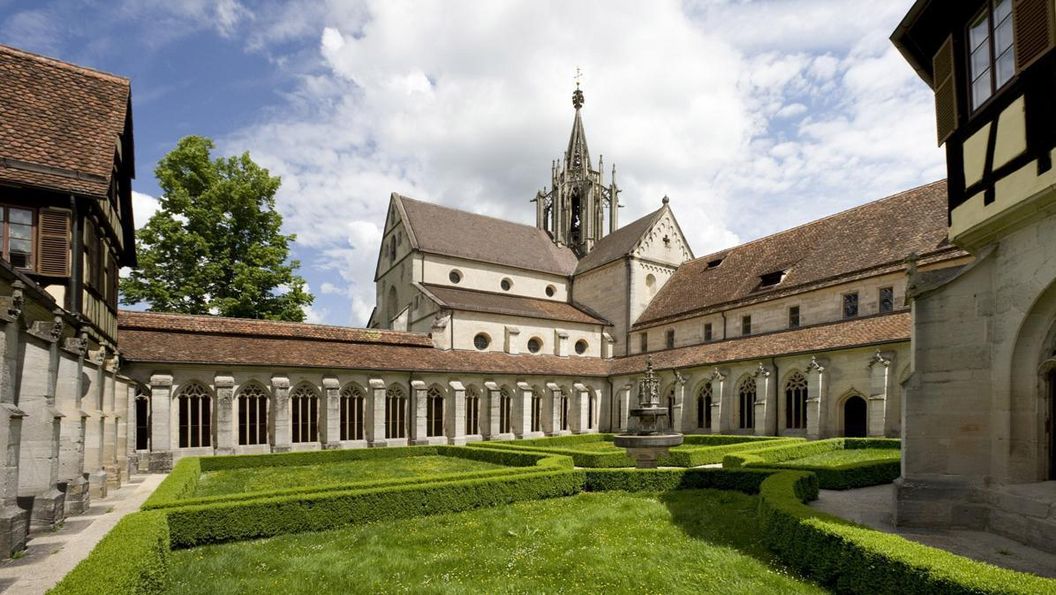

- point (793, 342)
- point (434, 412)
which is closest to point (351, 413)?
point (434, 412)

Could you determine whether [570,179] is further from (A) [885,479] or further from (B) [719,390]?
(A) [885,479]

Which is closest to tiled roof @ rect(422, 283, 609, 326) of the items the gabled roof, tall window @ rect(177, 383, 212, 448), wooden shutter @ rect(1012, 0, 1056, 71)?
the gabled roof

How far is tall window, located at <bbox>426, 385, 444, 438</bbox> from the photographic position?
2930 centimetres

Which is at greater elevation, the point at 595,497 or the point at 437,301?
the point at 437,301

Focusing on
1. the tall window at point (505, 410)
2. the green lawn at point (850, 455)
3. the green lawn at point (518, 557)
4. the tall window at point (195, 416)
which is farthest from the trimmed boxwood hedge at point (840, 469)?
the tall window at point (195, 416)

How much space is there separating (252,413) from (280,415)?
60.8 inches

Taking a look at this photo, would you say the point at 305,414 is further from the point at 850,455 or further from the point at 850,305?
the point at 850,305

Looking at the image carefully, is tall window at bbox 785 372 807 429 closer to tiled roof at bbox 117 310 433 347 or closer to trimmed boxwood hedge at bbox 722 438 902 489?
trimmed boxwood hedge at bbox 722 438 902 489

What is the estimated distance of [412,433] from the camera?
Result: 2802 cm

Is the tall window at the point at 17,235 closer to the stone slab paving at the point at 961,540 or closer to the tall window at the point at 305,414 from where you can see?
the tall window at the point at 305,414

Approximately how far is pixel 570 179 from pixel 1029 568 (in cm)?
4466

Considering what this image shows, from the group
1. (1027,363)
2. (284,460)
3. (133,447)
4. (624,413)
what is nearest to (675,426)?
(624,413)

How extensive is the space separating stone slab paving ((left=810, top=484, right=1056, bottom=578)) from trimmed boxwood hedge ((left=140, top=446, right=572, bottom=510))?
770 cm

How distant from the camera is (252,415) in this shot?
81.3ft
